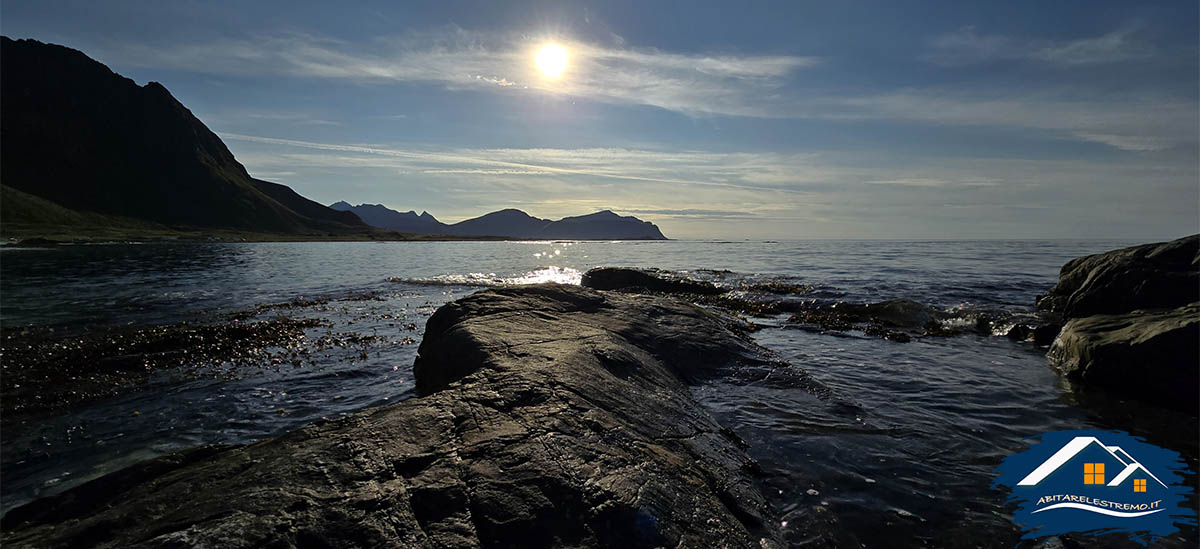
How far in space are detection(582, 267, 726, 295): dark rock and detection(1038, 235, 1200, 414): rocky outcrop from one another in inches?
688

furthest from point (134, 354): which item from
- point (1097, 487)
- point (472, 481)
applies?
point (1097, 487)

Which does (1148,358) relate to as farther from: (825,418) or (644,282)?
(644,282)

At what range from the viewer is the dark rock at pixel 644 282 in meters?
30.3

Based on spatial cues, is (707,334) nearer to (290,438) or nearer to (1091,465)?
(1091,465)

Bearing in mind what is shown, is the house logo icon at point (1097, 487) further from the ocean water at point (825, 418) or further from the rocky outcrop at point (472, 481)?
the rocky outcrop at point (472, 481)

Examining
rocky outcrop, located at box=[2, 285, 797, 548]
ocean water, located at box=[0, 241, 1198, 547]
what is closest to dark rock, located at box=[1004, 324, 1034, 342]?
ocean water, located at box=[0, 241, 1198, 547]

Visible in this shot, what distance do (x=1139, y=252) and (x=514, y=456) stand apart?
2364cm

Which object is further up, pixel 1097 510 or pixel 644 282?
pixel 644 282

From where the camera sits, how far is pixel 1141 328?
35.7 ft

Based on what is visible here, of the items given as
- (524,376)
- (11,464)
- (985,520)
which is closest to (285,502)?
(524,376)

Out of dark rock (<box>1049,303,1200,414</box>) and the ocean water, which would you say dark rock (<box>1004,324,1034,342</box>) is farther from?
dark rock (<box>1049,303,1200,414</box>)

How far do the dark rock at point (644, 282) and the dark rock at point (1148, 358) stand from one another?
784 inches

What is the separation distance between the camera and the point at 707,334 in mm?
12367

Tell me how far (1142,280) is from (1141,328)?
7.64 meters
